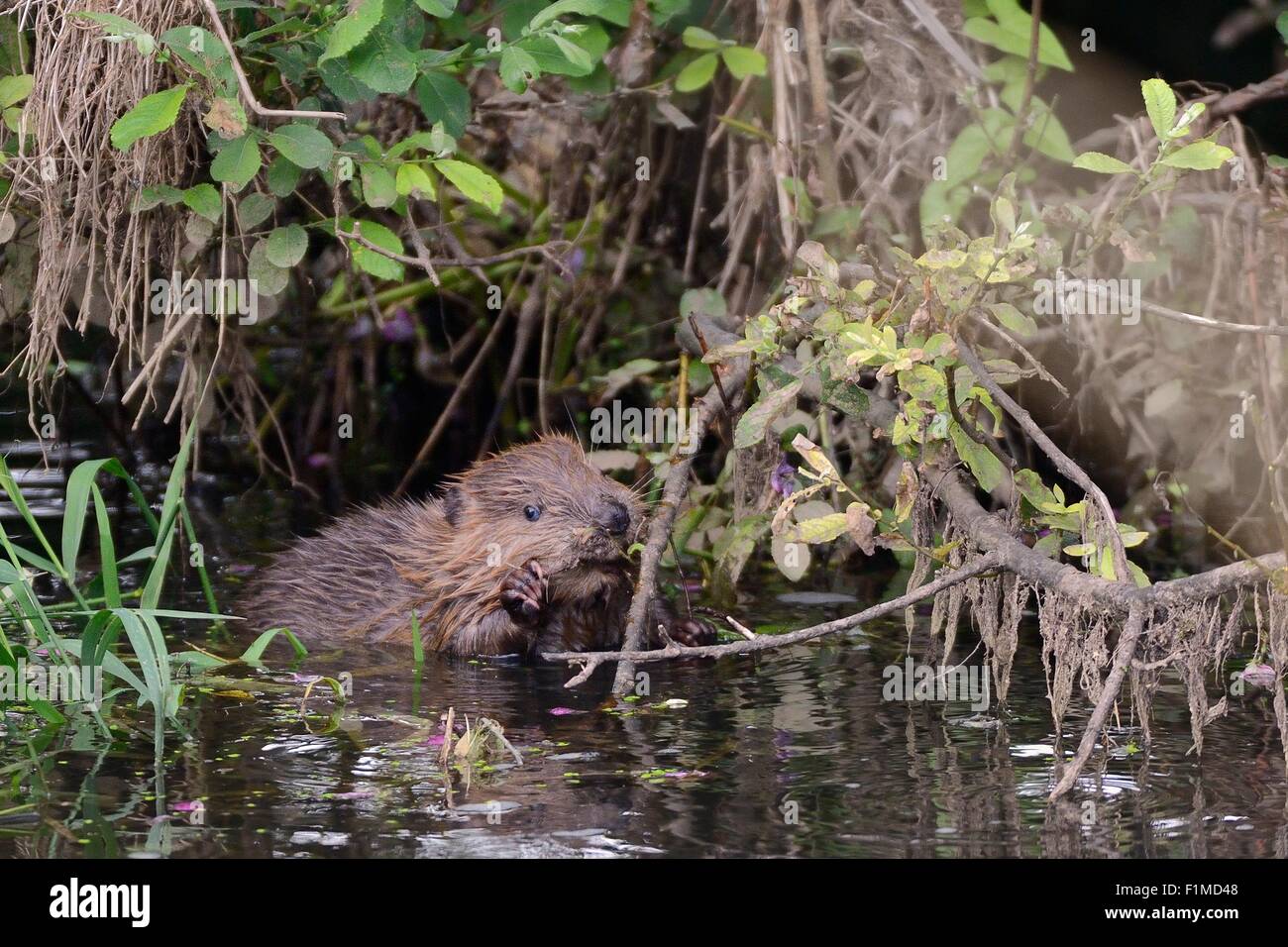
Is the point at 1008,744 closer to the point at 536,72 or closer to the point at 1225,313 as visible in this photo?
the point at 536,72

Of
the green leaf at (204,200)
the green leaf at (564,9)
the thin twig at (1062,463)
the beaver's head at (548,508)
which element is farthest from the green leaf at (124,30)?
the thin twig at (1062,463)

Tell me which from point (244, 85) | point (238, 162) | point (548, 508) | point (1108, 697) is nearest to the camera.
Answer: point (1108, 697)

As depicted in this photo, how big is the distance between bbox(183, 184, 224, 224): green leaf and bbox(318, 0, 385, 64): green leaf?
81 centimetres

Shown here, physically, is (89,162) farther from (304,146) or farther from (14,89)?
(304,146)

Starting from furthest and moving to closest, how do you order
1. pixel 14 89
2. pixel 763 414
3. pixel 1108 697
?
pixel 14 89, pixel 763 414, pixel 1108 697

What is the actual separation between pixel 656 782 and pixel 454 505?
7.36ft

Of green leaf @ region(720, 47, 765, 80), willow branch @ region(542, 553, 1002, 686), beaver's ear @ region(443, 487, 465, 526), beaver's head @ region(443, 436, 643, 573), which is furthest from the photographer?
beaver's ear @ region(443, 487, 465, 526)

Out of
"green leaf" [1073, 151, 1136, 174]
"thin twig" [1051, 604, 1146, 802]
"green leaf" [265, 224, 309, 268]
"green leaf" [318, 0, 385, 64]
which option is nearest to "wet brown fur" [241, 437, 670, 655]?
"green leaf" [265, 224, 309, 268]

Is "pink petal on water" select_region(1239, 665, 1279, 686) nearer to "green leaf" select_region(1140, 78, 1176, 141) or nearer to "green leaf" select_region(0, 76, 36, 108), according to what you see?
"green leaf" select_region(1140, 78, 1176, 141)

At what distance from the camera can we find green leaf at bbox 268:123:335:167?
461 cm

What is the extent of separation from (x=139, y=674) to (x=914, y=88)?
3.22 metres

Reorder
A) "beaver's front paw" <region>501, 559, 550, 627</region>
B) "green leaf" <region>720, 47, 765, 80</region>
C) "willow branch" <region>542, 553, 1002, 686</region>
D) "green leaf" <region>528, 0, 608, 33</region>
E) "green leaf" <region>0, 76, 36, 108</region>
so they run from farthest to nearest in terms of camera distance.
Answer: "green leaf" <region>720, 47, 765, 80</region>
"beaver's front paw" <region>501, 559, 550, 627</region>
"green leaf" <region>0, 76, 36, 108</region>
"green leaf" <region>528, 0, 608, 33</region>
"willow branch" <region>542, 553, 1002, 686</region>

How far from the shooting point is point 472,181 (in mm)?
4734

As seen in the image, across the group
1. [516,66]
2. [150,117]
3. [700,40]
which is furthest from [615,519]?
[150,117]
